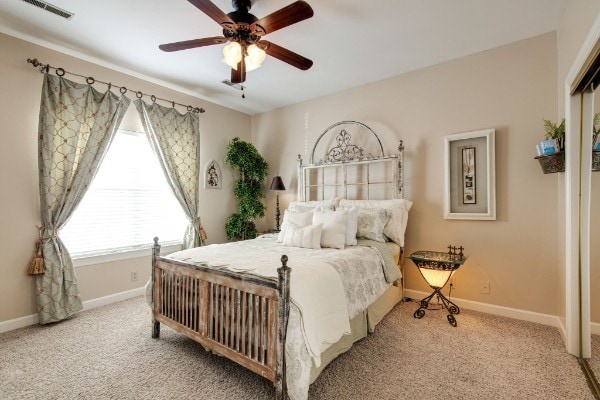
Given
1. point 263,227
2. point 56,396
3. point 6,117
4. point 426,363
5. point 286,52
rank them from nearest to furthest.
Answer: point 56,396 → point 426,363 → point 286,52 → point 6,117 → point 263,227

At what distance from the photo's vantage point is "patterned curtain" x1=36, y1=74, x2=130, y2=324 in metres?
2.77

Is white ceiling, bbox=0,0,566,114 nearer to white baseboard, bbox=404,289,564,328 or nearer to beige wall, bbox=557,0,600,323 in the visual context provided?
beige wall, bbox=557,0,600,323

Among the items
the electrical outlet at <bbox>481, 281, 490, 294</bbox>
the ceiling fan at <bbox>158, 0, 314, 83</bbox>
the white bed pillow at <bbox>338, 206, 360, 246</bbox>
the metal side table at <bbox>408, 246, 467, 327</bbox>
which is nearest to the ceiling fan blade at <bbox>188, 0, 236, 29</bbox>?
the ceiling fan at <bbox>158, 0, 314, 83</bbox>

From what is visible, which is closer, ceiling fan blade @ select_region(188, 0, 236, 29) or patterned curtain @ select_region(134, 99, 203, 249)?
ceiling fan blade @ select_region(188, 0, 236, 29)

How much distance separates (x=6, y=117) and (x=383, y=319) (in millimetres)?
4158

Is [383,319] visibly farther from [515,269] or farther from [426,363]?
[515,269]

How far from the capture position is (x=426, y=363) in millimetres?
2068

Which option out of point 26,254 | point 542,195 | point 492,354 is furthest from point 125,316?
point 542,195

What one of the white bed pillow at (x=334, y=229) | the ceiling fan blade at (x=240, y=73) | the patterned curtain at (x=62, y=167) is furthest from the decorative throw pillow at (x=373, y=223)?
the patterned curtain at (x=62, y=167)

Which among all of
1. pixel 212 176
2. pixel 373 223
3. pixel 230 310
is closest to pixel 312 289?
pixel 230 310

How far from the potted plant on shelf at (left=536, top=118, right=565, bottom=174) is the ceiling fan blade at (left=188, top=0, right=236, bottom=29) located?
2.73 m

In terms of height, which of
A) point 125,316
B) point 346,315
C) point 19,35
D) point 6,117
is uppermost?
point 19,35

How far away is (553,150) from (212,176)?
13.5 feet

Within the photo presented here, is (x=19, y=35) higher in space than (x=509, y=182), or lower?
higher
